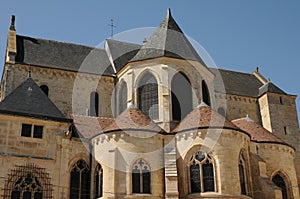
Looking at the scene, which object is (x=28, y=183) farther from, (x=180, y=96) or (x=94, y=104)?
(x=180, y=96)

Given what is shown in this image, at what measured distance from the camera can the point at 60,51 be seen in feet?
95.8

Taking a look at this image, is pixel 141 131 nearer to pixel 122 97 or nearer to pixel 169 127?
pixel 169 127

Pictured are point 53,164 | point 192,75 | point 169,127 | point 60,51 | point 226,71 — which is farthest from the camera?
point 226,71

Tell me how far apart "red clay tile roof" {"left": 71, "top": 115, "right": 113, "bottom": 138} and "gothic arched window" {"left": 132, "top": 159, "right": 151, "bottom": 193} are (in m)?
2.99

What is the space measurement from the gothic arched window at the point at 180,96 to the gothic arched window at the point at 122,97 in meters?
3.20

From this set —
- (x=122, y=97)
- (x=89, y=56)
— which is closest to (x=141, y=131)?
(x=122, y=97)

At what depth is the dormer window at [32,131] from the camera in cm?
1888

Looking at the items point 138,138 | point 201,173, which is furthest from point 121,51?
point 201,173

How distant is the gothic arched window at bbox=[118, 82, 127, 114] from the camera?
24547 mm

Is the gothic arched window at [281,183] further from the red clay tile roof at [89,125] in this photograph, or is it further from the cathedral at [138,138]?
the red clay tile roof at [89,125]

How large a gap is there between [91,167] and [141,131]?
303cm

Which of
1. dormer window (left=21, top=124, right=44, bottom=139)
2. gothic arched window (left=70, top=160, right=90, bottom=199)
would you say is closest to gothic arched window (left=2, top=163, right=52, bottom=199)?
gothic arched window (left=70, top=160, right=90, bottom=199)

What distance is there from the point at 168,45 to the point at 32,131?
9756 millimetres

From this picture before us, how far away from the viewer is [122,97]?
82.2 ft
